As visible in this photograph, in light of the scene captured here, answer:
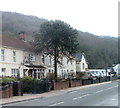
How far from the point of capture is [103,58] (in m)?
102

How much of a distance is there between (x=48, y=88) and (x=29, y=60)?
1460cm

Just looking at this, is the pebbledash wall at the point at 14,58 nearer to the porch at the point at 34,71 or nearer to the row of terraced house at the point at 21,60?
the row of terraced house at the point at 21,60

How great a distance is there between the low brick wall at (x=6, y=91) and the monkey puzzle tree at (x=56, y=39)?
748 inches

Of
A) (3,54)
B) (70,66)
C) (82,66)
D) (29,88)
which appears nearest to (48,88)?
(29,88)

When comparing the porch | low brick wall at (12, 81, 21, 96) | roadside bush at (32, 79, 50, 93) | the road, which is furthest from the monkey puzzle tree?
the road

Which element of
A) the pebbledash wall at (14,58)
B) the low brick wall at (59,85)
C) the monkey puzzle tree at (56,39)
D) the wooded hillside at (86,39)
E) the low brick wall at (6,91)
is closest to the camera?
the low brick wall at (6,91)

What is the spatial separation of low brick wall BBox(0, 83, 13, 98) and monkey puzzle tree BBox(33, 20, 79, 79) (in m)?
19.0

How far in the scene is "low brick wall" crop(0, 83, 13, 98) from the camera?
70.1ft

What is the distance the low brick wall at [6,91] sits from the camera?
21.4 meters

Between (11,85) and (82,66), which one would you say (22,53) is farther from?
(82,66)

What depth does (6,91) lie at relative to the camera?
21875 millimetres

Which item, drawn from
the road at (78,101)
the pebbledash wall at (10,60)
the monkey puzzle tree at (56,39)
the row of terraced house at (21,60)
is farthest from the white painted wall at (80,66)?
the road at (78,101)

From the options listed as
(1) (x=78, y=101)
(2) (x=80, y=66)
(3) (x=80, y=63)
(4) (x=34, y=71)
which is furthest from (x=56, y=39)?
(2) (x=80, y=66)

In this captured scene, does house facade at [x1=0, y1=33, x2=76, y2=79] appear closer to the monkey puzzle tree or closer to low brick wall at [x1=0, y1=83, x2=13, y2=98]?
the monkey puzzle tree
